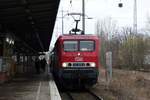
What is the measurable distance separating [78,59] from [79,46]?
0.93 metres

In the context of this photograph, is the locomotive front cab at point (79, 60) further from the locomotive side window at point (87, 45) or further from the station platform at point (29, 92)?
the station platform at point (29, 92)

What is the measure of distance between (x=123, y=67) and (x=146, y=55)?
5.68 m

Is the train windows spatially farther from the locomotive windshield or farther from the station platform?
the station platform

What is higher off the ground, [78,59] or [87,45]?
[87,45]

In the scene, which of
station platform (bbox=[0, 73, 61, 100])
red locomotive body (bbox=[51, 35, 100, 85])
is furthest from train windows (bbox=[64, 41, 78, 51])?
station platform (bbox=[0, 73, 61, 100])

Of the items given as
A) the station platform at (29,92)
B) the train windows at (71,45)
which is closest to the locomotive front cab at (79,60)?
the train windows at (71,45)

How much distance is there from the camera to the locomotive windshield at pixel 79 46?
27.3 metres

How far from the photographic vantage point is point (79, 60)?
2694cm

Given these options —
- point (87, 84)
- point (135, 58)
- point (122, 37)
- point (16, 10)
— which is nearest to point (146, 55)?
point (135, 58)

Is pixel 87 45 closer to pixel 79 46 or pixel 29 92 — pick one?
pixel 79 46

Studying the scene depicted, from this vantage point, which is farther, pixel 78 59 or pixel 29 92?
pixel 78 59

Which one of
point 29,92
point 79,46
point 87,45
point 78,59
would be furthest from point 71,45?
point 29,92

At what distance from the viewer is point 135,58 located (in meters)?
72.2

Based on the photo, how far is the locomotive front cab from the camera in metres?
26.5
